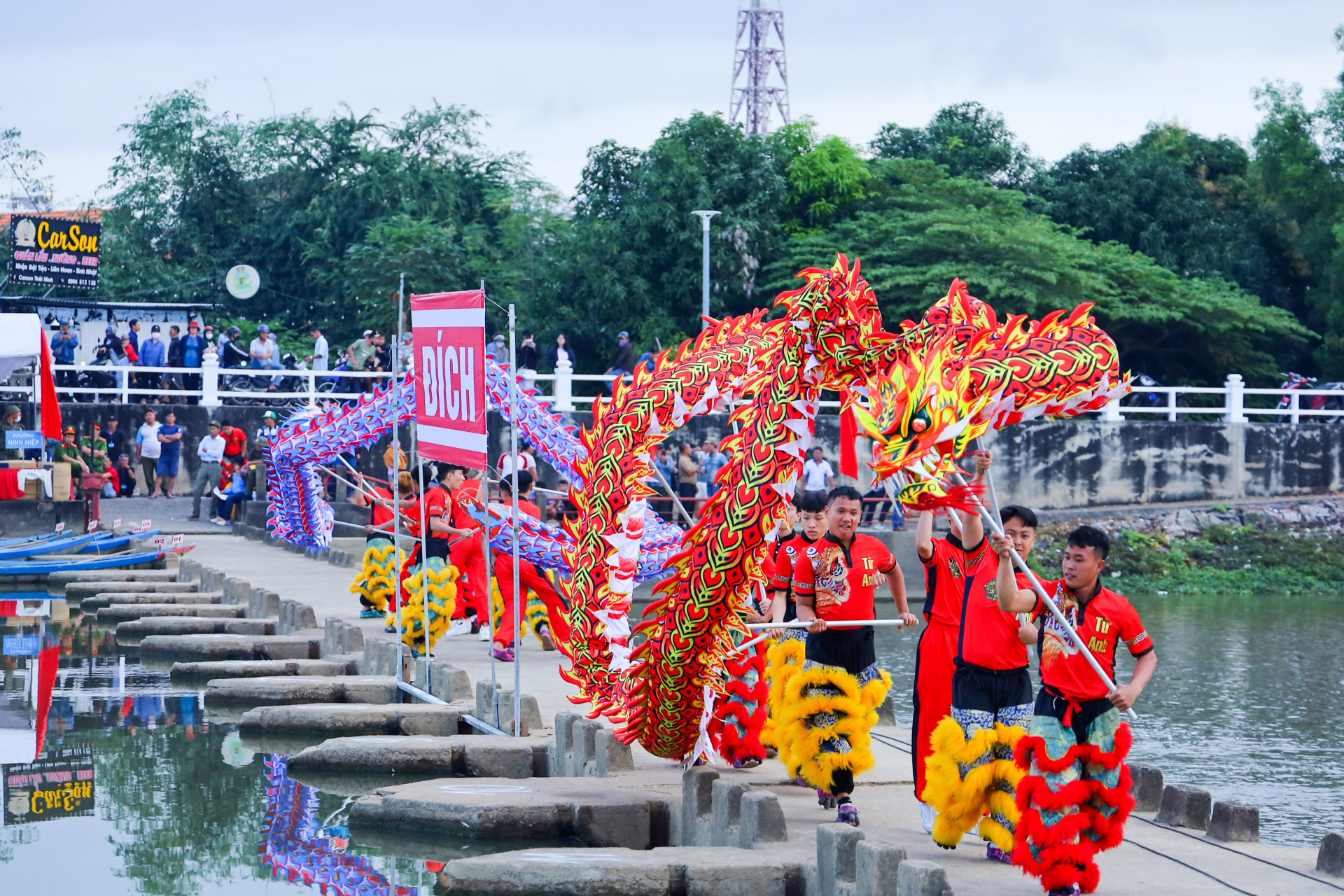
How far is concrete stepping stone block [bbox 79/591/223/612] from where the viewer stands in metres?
16.2

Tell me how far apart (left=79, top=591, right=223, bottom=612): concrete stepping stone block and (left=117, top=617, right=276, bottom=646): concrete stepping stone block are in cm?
92

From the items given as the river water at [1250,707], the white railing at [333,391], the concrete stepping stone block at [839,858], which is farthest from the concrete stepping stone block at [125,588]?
the concrete stepping stone block at [839,858]

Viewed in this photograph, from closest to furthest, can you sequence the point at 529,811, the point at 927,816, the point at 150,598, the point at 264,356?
the point at 927,816 → the point at 529,811 → the point at 150,598 → the point at 264,356

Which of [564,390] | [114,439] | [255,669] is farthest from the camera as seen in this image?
[114,439]

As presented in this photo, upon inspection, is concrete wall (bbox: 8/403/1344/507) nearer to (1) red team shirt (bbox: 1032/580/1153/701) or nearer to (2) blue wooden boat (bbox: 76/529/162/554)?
(2) blue wooden boat (bbox: 76/529/162/554)

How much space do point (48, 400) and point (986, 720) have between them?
1598 cm

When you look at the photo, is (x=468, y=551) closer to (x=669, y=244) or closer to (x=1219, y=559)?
(x=1219, y=559)

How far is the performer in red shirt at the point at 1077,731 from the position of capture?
5.83 meters

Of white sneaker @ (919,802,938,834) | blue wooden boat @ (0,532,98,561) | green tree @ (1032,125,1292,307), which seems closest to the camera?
white sneaker @ (919,802,938,834)

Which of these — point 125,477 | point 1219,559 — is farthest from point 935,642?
point 125,477

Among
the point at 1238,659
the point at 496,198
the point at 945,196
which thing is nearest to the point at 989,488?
the point at 1238,659

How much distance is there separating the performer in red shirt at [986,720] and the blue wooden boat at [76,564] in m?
14.7

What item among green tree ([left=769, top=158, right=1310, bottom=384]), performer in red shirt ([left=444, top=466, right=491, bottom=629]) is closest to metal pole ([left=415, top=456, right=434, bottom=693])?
performer in red shirt ([left=444, top=466, right=491, bottom=629])

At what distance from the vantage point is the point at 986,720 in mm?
6566
